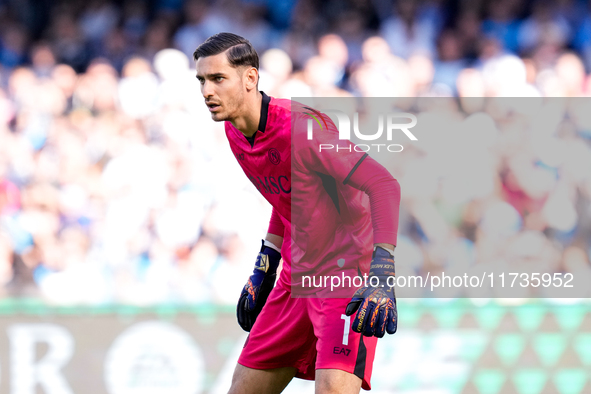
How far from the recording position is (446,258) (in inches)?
199

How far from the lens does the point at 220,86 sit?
3.00 meters

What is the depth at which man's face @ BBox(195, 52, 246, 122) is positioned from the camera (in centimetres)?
299

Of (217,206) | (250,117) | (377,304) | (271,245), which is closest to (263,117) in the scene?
(250,117)

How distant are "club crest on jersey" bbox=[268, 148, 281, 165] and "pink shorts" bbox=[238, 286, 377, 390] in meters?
0.63

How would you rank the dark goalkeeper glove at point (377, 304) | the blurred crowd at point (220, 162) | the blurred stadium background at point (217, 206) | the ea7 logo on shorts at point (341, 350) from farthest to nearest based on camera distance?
the blurred crowd at point (220, 162) < the blurred stadium background at point (217, 206) < the ea7 logo on shorts at point (341, 350) < the dark goalkeeper glove at point (377, 304)

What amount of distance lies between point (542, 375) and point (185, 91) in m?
3.52

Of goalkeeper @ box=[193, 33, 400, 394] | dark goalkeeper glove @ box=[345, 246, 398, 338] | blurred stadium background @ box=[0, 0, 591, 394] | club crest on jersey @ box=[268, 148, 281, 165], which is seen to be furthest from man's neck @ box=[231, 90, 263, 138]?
blurred stadium background @ box=[0, 0, 591, 394]

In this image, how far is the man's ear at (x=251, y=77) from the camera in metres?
3.06

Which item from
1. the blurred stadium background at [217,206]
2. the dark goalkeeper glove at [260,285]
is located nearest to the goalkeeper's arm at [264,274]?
the dark goalkeeper glove at [260,285]

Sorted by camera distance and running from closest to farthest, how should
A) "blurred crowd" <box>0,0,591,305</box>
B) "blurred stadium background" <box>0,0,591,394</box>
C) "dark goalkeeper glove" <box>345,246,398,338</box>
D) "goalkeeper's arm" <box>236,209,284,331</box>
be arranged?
"dark goalkeeper glove" <box>345,246,398,338</box>, "goalkeeper's arm" <box>236,209,284,331</box>, "blurred stadium background" <box>0,0,591,394</box>, "blurred crowd" <box>0,0,591,305</box>

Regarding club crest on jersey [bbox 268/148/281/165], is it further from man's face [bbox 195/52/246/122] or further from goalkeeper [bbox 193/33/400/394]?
man's face [bbox 195/52/246/122]

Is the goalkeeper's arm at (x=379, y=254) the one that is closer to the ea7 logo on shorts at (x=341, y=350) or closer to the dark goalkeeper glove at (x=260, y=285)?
the ea7 logo on shorts at (x=341, y=350)

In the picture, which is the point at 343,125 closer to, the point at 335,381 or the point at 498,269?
the point at 498,269

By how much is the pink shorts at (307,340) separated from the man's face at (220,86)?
2.92 feet
